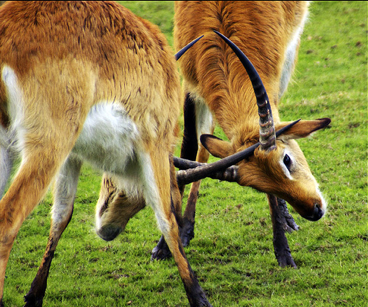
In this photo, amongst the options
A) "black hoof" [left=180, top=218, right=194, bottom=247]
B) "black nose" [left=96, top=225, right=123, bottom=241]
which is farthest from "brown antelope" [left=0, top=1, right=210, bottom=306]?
"black hoof" [left=180, top=218, right=194, bottom=247]

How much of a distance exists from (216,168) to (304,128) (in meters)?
0.93

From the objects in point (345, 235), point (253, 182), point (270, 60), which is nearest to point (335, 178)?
point (345, 235)

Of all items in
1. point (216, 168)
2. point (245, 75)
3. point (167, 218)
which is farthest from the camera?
point (245, 75)

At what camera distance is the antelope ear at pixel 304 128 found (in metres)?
4.62

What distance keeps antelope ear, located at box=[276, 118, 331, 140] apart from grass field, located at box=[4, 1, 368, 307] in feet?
4.84

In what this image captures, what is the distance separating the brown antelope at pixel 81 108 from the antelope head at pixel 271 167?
1.77 ft

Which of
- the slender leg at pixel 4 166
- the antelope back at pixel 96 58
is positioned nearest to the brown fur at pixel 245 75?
the antelope back at pixel 96 58

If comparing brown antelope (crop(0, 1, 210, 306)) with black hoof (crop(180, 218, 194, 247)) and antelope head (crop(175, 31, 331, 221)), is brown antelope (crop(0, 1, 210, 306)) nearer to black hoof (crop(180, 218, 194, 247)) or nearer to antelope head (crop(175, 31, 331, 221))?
antelope head (crop(175, 31, 331, 221))

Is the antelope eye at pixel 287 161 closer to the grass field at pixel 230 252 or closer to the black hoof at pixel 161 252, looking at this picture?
the grass field at pixel 230 252

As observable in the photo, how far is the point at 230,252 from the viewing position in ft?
19.1

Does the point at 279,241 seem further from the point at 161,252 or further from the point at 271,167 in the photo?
the point at 161,252

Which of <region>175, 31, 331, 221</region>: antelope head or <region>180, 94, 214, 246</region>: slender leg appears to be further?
<region>180, 94, 214, 246</region>: slender leg

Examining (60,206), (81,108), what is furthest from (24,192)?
(60,206)

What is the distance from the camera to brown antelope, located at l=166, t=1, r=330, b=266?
4703mm
